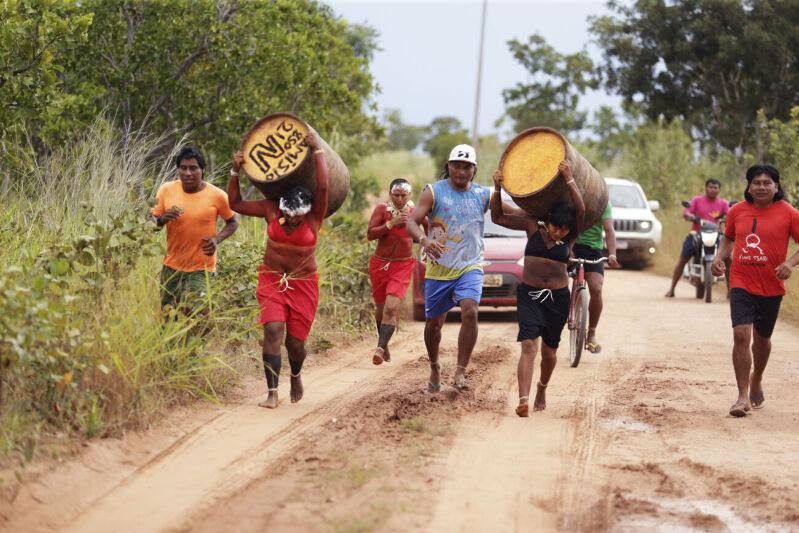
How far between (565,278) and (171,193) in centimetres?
314

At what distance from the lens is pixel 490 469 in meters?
7.38

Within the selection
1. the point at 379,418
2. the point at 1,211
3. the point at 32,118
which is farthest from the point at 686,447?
the point at 32,118

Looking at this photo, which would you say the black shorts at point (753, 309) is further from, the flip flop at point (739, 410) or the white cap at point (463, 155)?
the white cap at point (463, 155)

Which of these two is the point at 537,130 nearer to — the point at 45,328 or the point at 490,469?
the point at 490,469

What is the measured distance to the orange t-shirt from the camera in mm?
9586

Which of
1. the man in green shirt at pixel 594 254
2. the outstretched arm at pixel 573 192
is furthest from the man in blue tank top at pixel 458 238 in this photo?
the man in green shirt at pixel 594 254

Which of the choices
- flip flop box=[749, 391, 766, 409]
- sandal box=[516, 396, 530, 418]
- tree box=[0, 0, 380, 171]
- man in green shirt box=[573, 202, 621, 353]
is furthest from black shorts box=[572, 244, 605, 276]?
tree box=[0, 0, 380, 171]

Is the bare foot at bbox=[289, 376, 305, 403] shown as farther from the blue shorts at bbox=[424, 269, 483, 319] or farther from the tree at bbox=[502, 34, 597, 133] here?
the tree at bbox=[502, 34, 597, 133]

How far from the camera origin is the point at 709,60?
3338 centimetres

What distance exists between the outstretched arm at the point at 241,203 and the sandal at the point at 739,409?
12.4 ft

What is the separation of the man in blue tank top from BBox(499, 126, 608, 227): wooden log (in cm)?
48

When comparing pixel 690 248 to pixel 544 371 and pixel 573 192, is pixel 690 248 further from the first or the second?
pixel 573 192

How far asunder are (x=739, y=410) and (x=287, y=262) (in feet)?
11.8

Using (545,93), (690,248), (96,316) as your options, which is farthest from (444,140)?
(96,316)
